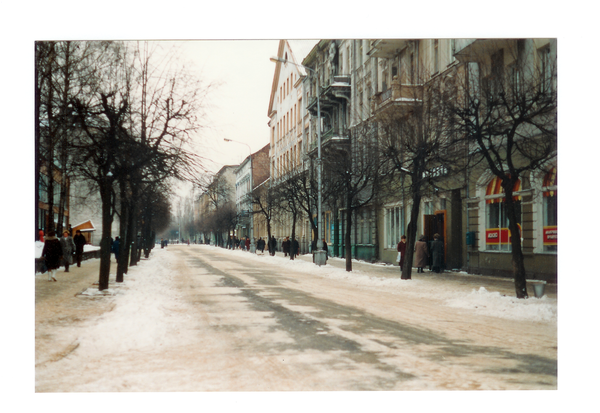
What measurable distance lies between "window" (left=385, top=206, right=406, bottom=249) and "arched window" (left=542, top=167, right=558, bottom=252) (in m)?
9.95

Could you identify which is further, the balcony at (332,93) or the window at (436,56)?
the balcony at (332,93)

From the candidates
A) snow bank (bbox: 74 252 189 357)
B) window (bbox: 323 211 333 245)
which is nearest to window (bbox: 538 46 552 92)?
snow bank (bbox: 74 252 189 357)

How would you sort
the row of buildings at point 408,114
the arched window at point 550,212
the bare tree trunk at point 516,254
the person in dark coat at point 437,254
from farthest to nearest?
the person in dark coat at point 437,254 → the arched window at point 550,212 → the bare tree trunk at point 516,254 → the row of buildings at point 408,114

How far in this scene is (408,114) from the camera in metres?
18.5

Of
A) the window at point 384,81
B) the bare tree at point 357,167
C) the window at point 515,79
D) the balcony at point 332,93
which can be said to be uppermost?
the balcony at point 332,93

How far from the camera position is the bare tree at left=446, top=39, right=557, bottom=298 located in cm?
1202

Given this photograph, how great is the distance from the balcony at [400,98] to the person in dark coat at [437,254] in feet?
22.7

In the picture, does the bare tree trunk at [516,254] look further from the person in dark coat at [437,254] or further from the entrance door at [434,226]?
the entrance door at [434,226]

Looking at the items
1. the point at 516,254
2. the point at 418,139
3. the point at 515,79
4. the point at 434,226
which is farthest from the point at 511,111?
the point at 434,226

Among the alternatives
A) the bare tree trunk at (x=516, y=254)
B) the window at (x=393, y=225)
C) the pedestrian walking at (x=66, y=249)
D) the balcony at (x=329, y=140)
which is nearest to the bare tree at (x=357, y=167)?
the balcony at (x=329, y=140)

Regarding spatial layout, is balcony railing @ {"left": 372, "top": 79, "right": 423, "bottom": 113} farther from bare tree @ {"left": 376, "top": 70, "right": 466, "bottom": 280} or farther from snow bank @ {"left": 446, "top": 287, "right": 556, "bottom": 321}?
snow bank @ {"left": 446, "top": 287, "right": 556, "bottom": 321}

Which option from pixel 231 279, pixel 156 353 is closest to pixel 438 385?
pixel 156 353

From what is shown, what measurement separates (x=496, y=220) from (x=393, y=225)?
24.5 feet

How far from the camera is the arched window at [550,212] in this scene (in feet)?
48.8
